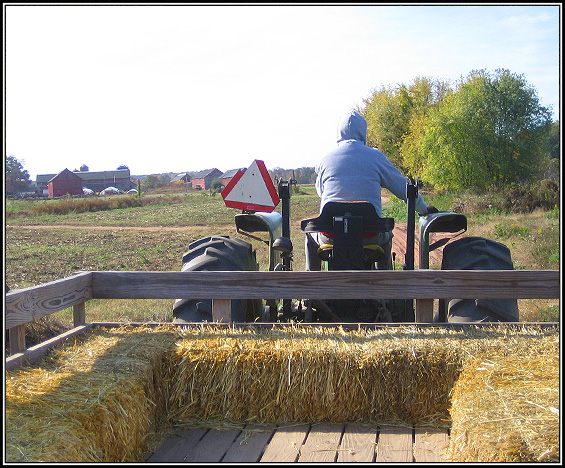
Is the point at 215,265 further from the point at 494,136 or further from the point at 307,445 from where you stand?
the point at 494,136

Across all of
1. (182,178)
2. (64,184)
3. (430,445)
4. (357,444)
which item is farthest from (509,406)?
(182,178)

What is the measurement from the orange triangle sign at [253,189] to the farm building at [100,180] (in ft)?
300

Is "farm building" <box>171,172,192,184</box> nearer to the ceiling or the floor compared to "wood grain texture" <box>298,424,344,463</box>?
nearer to the ceiling

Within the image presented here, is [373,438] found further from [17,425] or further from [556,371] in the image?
[17,425]

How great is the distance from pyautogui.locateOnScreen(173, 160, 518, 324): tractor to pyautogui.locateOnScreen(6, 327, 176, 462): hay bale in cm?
66

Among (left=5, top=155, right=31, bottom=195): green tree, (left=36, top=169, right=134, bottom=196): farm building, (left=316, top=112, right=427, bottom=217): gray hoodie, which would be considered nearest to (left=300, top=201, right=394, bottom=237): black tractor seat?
(left=316, top=112, right=427, bottom=217): gray hoodie

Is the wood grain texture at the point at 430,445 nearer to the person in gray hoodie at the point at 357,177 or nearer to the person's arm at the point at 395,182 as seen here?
the person in gray hoodie at the point at 357,177

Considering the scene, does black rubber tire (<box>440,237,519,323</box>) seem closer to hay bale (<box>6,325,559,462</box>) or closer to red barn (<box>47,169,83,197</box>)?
hay bale (<box>6,325,559,462</box>)

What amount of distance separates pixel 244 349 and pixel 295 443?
58 cm

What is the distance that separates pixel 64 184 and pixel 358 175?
87.9 metres

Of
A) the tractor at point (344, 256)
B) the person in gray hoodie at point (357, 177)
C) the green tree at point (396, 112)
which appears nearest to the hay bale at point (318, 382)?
the tractor at point (344, 256)

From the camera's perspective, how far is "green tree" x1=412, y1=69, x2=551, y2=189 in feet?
131

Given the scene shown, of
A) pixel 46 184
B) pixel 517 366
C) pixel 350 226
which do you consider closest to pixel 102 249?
pixel 350 226

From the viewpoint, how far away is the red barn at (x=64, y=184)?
84.7 metres
